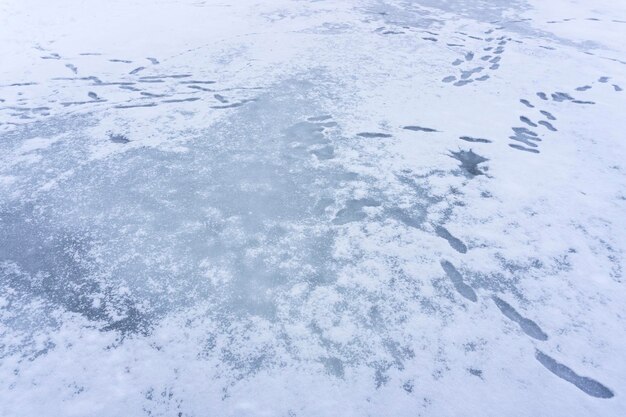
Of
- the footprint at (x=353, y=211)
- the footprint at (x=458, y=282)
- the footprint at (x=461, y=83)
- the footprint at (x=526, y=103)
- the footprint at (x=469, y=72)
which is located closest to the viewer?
the footprint at (x=458, y=282)

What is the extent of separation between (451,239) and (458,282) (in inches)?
9.5

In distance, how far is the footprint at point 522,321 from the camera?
1337mm

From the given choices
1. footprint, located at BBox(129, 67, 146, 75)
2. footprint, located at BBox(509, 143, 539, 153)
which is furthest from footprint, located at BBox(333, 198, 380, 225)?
footprint, located at BBox(129, 67, 146, 75)

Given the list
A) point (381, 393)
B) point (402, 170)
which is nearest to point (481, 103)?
point (402, 170)

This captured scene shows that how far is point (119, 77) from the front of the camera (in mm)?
3035

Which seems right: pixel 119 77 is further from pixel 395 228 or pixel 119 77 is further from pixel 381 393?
pixel 381 393

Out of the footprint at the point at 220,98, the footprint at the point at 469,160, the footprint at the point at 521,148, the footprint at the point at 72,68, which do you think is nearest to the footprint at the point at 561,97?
the footprint at the point at 521,148

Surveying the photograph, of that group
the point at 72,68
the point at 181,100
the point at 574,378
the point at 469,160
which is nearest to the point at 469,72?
the point at 469,160

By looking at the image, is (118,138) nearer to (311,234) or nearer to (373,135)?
(311,234)

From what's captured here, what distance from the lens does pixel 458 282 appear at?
1.50 meters

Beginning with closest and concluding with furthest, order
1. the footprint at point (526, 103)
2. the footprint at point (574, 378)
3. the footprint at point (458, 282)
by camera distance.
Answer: the footprint at point (574, 378) < the footprint at point (458, 282) < the footprint at point (526, 103)

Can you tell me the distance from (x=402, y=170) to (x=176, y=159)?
3.98ft

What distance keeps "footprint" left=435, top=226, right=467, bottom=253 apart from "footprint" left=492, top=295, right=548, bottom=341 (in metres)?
0.25

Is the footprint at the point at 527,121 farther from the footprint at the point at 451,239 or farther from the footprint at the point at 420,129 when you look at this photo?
the footprint at the point at 451,239
